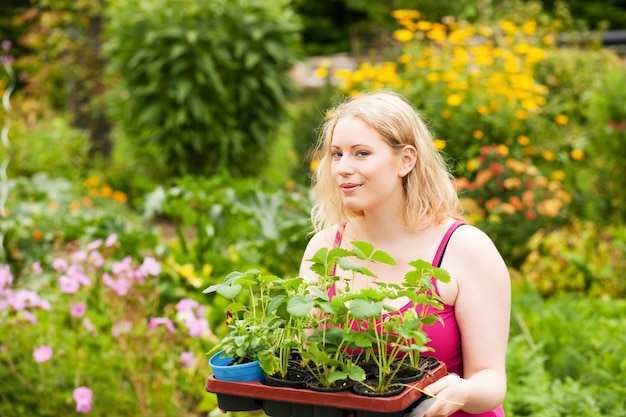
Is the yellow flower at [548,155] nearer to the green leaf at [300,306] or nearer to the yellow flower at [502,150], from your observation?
the yellow flower at [502,150]

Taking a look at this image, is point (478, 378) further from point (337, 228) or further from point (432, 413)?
point (337, 228)

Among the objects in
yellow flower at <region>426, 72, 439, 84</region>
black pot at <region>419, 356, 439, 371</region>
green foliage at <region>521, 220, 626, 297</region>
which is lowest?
green foliage at <region>521, 220, 626, 297</region>

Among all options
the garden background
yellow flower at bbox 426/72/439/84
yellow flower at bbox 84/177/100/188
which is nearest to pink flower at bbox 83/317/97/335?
the garden background

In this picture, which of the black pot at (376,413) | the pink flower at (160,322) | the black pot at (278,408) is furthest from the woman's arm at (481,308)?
the pink flower at (160,322)

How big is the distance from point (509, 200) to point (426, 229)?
406cm

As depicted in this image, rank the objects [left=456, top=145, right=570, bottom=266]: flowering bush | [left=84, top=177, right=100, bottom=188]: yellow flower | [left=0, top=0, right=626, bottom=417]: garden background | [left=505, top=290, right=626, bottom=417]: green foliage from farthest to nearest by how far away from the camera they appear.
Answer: [left=84, top=177, right=100, bottom=188]: yellow flower < [left=456, top=145, right=570, bottom=266]: flowering bush < [left=0, top=0, right=626, bottom=417]: garden background < [left=505, top=290, right=626, bottom=417]: green foliage

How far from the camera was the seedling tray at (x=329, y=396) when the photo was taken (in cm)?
156

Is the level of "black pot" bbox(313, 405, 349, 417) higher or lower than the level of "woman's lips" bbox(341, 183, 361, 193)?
lower

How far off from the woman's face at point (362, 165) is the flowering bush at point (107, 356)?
1.54 m

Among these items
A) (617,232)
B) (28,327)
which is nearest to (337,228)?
(28,327)

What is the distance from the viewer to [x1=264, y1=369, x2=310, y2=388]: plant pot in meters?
1.66

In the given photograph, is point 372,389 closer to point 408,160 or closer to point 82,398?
point 408,160

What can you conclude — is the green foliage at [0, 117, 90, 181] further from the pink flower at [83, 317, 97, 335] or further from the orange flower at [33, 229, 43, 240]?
the pink flower at [83, 317, 97, 335]

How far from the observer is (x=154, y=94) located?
7.92m
